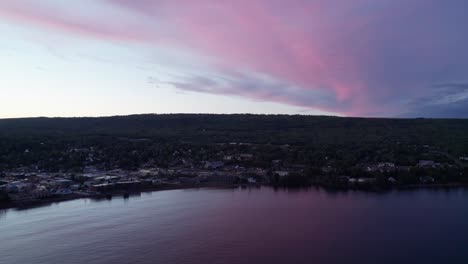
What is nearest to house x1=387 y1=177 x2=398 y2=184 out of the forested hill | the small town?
the small town

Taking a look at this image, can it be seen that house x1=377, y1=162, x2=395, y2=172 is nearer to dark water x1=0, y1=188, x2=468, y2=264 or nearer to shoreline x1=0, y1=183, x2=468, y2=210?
shoreline x1=0, y1=183, x2=468, y2=210

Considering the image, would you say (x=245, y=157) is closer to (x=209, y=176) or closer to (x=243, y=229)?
(x=209, y=176)

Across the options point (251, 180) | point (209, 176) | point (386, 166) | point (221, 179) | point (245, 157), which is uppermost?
point (245, 157)

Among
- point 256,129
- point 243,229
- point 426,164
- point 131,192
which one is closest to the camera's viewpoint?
point 243,229

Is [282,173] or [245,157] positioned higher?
[245,157]

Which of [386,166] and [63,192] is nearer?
[63,192]

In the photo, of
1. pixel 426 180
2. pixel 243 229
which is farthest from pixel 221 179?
pixel 426 180

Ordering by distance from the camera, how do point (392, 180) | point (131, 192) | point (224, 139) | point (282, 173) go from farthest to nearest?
point (224, 139) < point (282, 173) < point (392, 180) < point (131, 192)

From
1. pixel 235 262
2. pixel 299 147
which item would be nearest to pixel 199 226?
pixel 235 262

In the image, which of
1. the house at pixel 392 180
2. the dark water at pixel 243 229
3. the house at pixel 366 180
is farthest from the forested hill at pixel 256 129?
the dark water at pixel 243 229
